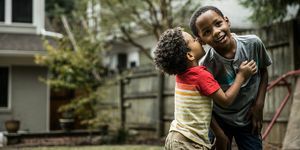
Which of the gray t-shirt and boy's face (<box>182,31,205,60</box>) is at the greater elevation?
boy's face (<box>182,31,205,60</box>)

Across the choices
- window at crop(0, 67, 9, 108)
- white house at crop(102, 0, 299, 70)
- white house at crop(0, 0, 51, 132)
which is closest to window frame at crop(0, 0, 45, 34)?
white house at crop(0, 0, 51, 132)

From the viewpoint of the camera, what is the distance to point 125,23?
14.7m

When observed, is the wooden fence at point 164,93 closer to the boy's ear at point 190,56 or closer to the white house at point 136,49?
the white house at point 136,49

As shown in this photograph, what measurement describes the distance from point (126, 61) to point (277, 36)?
46.4 ft

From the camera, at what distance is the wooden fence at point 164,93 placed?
841cm

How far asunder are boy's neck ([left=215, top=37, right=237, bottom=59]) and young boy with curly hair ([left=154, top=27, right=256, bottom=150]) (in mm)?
200

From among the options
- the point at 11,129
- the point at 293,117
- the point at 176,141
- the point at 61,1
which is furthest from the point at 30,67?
the point at 176,141

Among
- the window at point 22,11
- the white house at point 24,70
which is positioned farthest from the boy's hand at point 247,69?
the window at point 22,11

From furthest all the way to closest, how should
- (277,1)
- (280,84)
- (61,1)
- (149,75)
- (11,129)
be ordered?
(61,1), (11,129), (149,75), (277,1), (280,84)

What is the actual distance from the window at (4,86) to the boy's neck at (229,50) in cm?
1532

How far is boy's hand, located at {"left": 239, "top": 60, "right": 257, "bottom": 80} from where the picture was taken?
10.4 feet

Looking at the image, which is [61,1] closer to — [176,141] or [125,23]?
[125,23]

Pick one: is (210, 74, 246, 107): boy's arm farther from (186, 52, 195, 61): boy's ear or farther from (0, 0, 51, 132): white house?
(0, 0, 51, 132): white house

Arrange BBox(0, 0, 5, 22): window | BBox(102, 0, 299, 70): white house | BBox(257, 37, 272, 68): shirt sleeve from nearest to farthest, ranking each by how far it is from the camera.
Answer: BBox(257, 37, 272, 68): shirt sleeve, BBox(102, 0, 299, 70): white house, BBox(0, 0, 5, 22): window
